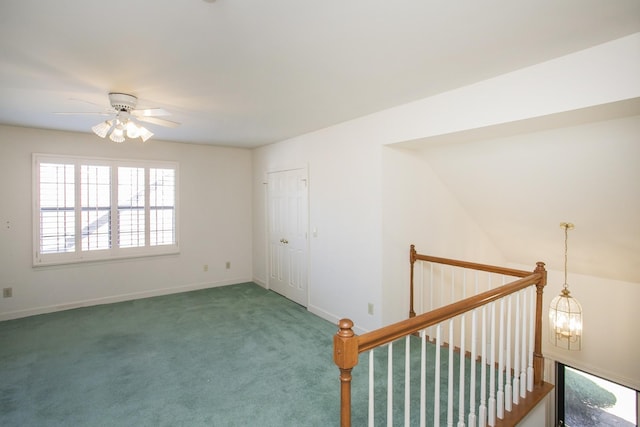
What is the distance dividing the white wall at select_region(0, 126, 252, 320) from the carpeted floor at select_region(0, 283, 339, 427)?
37 cm

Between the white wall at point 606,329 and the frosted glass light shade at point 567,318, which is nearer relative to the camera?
the frosted glass light shade at point 567,318

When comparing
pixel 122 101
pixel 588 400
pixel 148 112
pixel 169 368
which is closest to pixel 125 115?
pixel 122 101

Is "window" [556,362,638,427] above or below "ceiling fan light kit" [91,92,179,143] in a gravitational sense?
below

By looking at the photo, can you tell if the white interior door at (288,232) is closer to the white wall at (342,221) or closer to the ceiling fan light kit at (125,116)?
the white wall at (342,221)

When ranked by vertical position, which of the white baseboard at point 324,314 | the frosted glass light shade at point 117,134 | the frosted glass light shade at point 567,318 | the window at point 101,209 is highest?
the frosted glass light shade at point 117,134

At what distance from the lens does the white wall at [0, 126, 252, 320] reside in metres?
4.20

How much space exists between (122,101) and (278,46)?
1671 millimetres

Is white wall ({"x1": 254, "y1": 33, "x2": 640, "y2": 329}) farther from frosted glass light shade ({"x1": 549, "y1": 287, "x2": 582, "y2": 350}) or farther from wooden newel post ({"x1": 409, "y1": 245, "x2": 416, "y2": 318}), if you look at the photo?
frosted glass light shade ({"x1": 549, "y1": 287, "x2": 582, "y2": 350})

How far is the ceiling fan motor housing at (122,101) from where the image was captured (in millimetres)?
2785

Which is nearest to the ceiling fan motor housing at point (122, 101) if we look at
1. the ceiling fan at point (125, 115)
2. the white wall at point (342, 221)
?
the ceiling fan at point (125, 115)

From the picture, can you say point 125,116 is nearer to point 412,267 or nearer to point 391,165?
point 391,165

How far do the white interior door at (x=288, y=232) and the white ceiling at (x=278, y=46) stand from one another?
1.78 m

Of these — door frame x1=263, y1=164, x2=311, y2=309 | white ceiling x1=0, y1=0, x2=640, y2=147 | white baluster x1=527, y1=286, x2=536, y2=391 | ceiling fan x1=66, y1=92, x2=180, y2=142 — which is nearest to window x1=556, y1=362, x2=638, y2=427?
white baluster x1=527, y1=286, x2=536, y2=391

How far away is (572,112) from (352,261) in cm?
244
